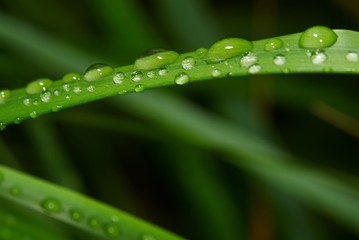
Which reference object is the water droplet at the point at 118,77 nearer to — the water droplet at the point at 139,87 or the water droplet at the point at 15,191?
the water droplet at the point at 139,87

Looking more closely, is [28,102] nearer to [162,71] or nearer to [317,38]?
[162,71]

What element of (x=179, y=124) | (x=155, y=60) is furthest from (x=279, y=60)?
(x=179, y=124)

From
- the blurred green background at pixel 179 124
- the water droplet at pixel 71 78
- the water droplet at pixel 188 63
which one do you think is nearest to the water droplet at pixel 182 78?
the water droplet at pixel 188 63

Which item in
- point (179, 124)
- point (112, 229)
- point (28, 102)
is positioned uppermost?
point (179, 124)

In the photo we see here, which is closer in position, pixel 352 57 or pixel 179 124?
pixel 352 57

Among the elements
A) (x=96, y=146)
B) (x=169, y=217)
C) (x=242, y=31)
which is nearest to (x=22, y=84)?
(x=96, y=146)

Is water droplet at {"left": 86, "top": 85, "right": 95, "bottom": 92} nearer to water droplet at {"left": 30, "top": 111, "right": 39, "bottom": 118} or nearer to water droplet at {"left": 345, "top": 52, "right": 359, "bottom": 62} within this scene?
water droplet at {"left": 30, "top": 111, "right": 39, "bottom": 118}
